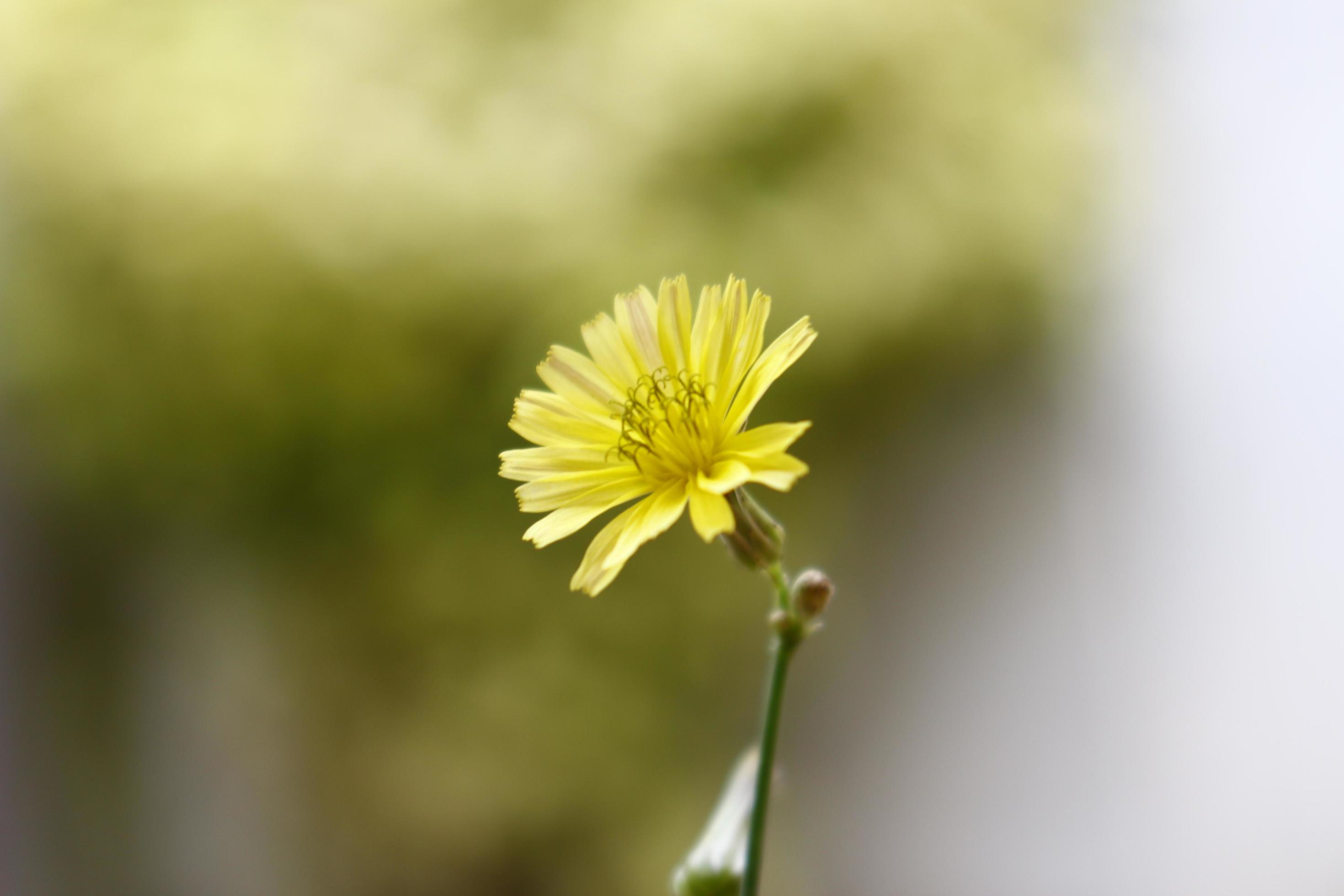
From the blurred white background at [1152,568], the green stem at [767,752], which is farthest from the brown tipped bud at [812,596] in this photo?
the blurred white background at [1152,568]

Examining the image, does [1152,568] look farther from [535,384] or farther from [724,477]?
[724,477]

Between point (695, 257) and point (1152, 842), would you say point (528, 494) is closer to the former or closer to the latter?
point (695, 257)

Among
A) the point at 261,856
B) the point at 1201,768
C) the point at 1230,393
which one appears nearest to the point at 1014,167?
the point at 1230,393

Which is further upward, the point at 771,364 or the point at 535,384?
the point at 535,384

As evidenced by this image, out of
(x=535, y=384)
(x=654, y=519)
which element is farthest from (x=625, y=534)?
(x=535, y=384)

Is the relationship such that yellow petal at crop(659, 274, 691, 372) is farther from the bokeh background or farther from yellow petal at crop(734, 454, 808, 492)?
the bokeh background

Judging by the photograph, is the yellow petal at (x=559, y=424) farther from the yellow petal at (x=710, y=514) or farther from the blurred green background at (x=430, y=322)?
the blurred green background at (x=430, y=322)

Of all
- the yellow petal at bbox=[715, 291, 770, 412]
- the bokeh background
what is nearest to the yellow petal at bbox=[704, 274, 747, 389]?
the yellow petal at bbox=[715, 291, 770, 412]
